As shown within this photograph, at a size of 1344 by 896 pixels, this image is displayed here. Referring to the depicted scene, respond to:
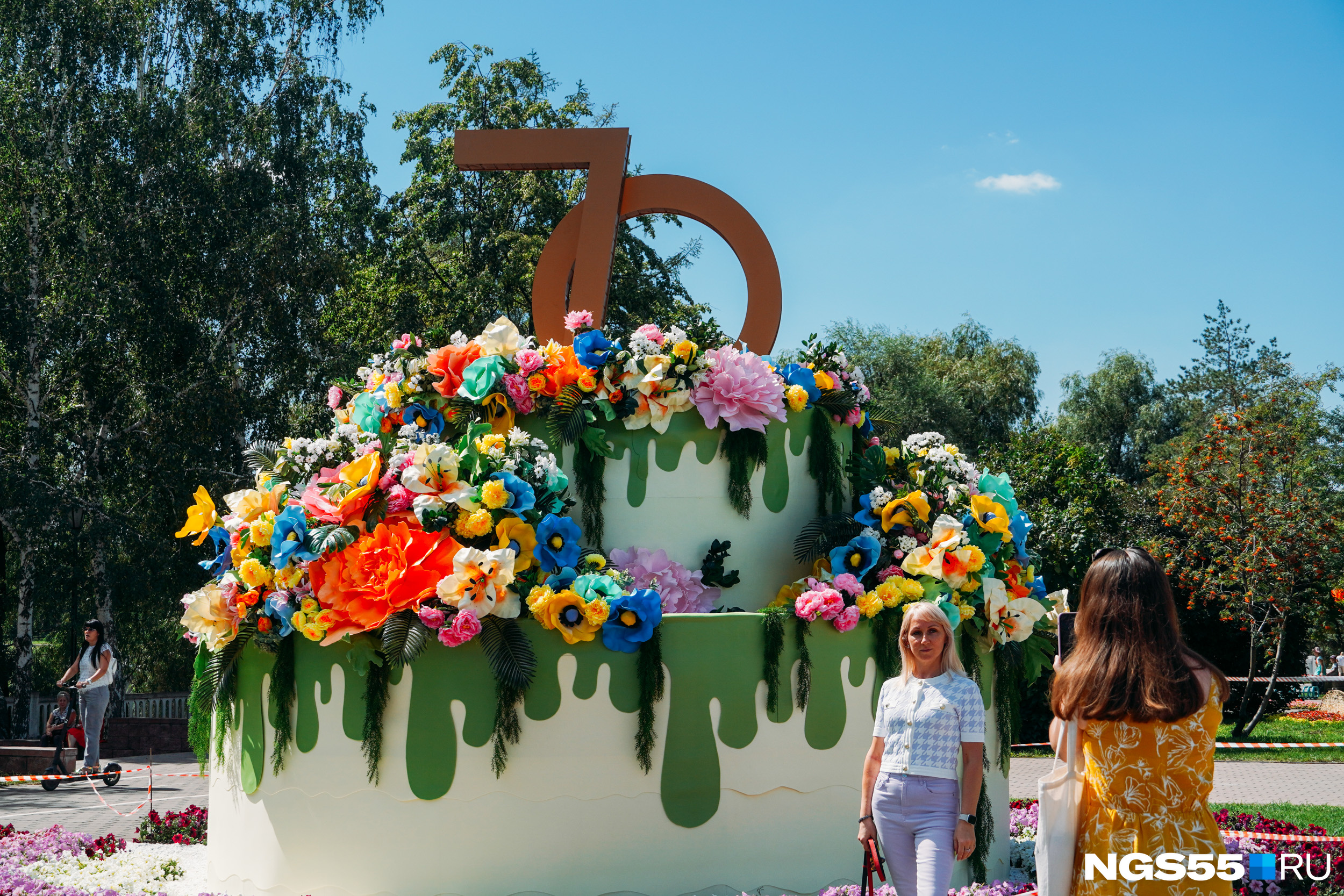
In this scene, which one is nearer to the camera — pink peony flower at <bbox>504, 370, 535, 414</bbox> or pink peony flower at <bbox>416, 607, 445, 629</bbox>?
pink peony flower at <bbox>416, 607, 445, 629</bbox>

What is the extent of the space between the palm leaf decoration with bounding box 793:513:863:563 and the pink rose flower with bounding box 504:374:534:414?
1758 millimetres

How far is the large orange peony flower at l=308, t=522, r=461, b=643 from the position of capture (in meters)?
5.32

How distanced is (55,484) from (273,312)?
4412 mm

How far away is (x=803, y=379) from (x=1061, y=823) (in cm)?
385

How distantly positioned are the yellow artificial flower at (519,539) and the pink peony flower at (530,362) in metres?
Answer: 1.05

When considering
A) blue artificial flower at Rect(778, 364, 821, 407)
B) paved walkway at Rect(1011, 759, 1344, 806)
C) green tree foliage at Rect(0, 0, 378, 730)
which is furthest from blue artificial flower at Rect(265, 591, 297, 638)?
green tree foliage at Rect(0, 0, 378, 730)

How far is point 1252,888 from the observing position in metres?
5.64

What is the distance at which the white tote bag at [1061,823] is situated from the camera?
2.90 metres

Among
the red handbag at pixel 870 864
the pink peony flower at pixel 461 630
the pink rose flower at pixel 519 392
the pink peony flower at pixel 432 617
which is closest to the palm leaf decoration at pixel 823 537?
the pink rose flower at pixel 519 392

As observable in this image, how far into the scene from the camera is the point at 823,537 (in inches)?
246

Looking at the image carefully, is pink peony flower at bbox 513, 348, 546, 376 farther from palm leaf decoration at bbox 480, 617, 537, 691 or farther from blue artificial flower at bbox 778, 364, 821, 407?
palm leaf decoration at bbox 480, 617, 537, 691

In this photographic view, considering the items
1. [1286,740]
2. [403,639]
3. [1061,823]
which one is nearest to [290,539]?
[403,639]

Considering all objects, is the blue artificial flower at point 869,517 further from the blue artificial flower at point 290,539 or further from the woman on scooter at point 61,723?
the woman on scooter at point 61,723

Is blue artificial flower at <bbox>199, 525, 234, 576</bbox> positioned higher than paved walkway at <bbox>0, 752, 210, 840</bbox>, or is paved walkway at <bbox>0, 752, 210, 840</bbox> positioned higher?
blue artificial flower at <bbox>199, 525, 234, 576</bbox>
